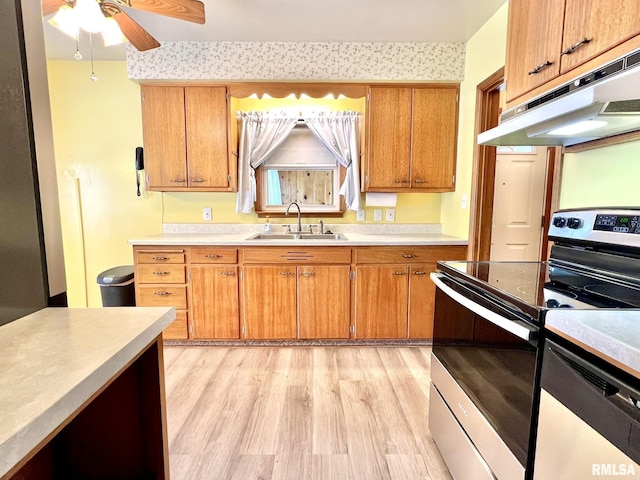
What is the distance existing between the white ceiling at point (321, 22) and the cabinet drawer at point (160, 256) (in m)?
1.68

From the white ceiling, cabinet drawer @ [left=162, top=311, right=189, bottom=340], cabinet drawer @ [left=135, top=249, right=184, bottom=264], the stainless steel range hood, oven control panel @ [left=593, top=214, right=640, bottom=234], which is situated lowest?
cabinet drawer @ [left=162, top=311, right=189, bottom=340]

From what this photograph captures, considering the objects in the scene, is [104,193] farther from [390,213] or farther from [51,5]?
[390,213]

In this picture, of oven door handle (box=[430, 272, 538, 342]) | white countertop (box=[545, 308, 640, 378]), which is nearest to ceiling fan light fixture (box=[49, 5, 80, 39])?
oven door handle (box=[430, 272, 538, 342])

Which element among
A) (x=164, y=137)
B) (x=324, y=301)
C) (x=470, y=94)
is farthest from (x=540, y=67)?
(x=164, y=137)

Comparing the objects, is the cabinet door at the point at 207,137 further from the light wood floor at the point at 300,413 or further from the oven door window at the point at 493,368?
the oven door window at the point at 493,368

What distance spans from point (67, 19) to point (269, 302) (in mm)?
2065

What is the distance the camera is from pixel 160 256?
8.59ft

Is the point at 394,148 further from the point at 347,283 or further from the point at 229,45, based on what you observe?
the point at 229,45

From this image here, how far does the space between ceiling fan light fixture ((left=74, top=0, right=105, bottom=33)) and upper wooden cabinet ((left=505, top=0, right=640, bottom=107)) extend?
1960mm

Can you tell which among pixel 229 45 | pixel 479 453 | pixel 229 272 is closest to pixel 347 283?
pixel 229 272

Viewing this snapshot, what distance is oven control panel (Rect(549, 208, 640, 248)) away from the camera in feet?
3.67

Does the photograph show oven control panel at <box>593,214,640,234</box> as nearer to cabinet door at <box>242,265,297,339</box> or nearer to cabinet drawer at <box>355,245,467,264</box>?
cabinet drawer at <box>355,245,467,264</box>

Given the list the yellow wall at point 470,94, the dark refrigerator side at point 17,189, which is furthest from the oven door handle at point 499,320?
the yellow wall at point 470,94

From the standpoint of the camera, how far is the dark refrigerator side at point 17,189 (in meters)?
0.73
